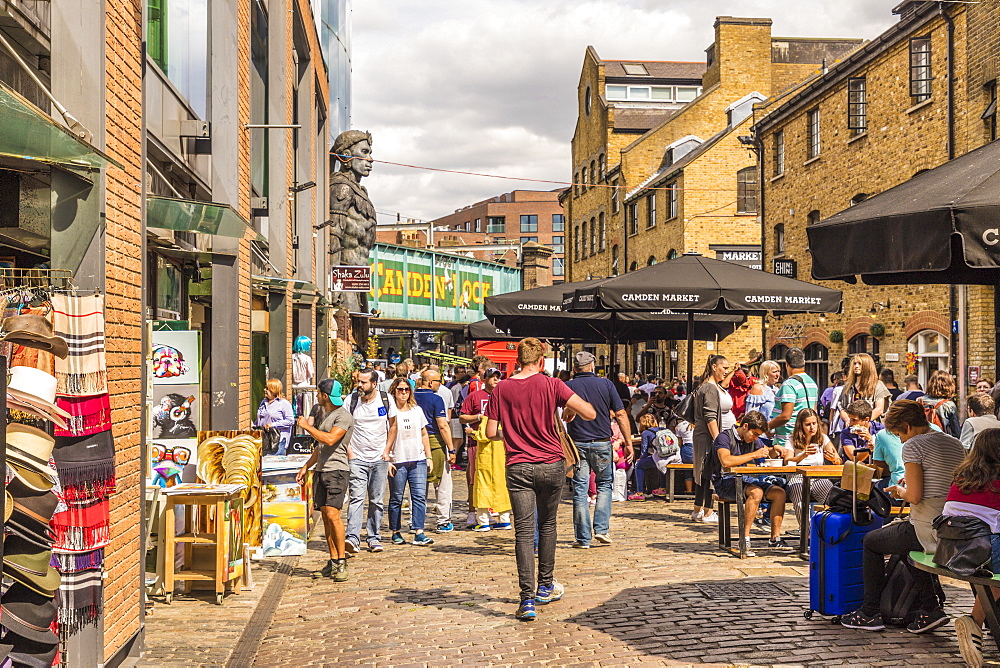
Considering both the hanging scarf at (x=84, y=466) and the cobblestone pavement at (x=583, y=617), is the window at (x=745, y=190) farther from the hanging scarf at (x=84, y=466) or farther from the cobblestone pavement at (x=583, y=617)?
the hanging scarf at (x=84, y=466)

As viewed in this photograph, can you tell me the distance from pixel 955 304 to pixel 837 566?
1354 centimetres

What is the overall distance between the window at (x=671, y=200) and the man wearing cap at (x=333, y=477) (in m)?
30.4

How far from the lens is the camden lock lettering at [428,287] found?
4341 centimetres

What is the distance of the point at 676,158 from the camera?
1725 inches

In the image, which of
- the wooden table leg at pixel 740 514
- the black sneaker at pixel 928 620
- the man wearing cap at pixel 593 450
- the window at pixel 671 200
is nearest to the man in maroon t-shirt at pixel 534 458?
the wooden table leg at pixel 740 514

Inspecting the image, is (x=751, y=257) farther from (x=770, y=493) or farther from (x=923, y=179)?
(x=923, y=179)

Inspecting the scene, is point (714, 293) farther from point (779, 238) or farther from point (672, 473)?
point (779, 238)

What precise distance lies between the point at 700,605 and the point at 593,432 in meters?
3.18

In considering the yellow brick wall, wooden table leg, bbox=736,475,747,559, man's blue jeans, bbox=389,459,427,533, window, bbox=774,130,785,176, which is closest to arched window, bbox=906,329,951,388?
window, bbox=774,130,785,176

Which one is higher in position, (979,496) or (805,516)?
(979,496)

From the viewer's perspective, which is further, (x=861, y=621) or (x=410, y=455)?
(x=410, y=455)

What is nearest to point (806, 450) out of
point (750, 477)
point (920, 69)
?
point (750, 477)

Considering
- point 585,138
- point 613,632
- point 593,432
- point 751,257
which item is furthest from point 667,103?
point 613,632

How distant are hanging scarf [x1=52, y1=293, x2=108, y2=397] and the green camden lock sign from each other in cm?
3508
